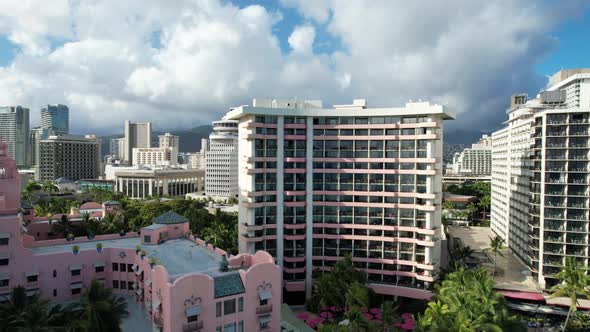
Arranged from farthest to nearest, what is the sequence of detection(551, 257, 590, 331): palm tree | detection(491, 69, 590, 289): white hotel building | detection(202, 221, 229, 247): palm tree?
detection(202, 221, 229, 247): palm tree, detection(491, 69, 590, 289): white hotel building, detection(551, 257, 590, 331): palm tree

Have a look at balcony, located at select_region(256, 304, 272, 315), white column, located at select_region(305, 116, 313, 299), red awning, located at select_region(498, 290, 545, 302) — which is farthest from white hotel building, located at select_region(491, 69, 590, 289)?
balcony, located at select_region(256, 304, 272, 315)

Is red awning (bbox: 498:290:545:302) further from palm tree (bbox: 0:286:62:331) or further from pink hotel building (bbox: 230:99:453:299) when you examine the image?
palm tree (bbox: 0:286:62:331)

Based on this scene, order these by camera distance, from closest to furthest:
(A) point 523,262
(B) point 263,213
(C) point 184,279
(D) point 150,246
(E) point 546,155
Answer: (C) point 184,279, (D) point 150,246, (E) point 546,155, (B) point 263,213, (A) point 523,262

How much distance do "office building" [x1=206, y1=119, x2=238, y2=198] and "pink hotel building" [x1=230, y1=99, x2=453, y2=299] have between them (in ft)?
364

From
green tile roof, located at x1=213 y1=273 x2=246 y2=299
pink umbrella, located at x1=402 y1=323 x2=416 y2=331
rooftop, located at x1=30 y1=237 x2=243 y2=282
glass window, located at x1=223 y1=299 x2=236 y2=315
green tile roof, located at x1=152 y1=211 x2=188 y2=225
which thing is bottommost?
pink umbrella, located at x1=402 y1=323 x2=416 y2=331

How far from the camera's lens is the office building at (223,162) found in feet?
563

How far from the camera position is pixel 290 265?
60469 mm

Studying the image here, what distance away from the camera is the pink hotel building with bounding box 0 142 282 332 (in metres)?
35.6

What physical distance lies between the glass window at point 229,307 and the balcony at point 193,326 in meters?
2.74

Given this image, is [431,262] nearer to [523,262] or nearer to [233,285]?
[523,262]

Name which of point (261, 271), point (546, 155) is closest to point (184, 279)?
point (261, 271)

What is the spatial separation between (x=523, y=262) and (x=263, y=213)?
165 ft

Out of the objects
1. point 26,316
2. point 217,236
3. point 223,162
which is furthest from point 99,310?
point 223,162

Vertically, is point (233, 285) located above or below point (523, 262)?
above
